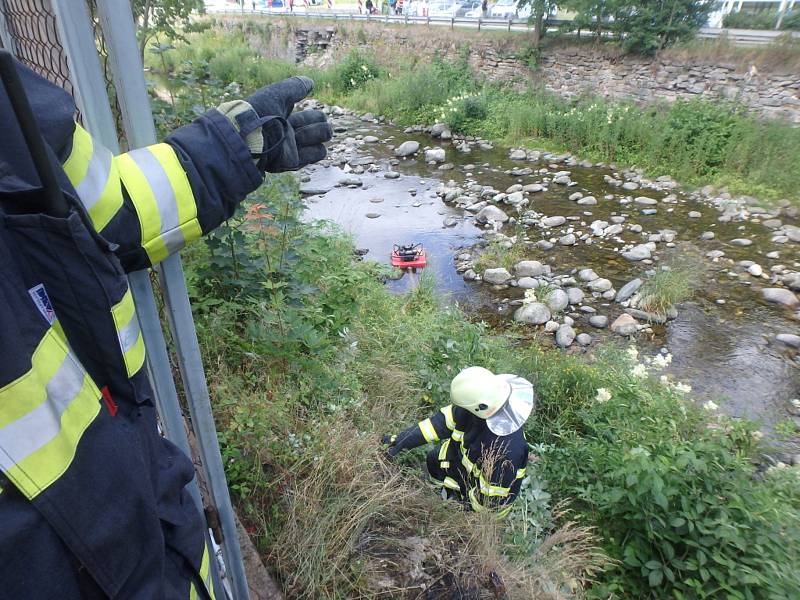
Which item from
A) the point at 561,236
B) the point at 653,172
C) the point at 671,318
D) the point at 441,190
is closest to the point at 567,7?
the point at 653,172

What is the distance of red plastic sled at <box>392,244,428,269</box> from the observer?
21.5ft

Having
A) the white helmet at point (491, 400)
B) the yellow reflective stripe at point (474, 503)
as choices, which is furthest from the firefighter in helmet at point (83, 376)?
the white helmet at point (491, 400)

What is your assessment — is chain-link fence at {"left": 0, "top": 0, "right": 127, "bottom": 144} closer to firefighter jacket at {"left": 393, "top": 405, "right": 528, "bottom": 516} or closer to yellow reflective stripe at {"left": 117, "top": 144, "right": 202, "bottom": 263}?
yellow reflective stripe at {"left": 117, "top": 144, "right": 202, "bottom": 263}

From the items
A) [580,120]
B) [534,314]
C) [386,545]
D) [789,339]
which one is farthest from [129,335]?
[580,120]

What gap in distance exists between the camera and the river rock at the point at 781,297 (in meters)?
5.79

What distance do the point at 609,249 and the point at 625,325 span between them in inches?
73.1

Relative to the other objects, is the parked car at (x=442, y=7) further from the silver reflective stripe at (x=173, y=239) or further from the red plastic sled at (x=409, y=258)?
the silver reflective stripe at (x=173, y=239)

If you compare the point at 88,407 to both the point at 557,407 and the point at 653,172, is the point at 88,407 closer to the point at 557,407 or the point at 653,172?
the point at 557,407

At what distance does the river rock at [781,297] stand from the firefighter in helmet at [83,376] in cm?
661

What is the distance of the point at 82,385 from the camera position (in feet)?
2.53

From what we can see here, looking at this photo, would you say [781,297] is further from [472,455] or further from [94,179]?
[94,179]

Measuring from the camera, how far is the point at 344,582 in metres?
1.91

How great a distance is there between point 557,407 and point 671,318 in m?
2.57

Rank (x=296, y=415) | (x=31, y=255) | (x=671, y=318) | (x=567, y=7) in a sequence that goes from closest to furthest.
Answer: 1. (x=31, y=255)
2. (x=296, y=415)
3. (x=671, y=318)
4. (x=567, y=7)
